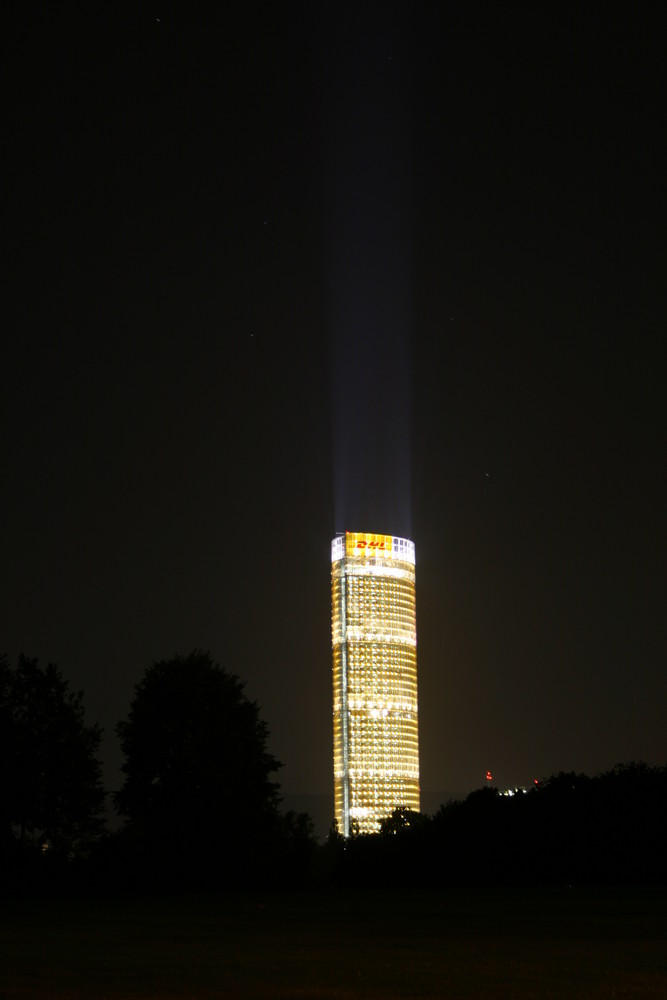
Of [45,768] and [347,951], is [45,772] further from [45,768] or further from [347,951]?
[347,951]

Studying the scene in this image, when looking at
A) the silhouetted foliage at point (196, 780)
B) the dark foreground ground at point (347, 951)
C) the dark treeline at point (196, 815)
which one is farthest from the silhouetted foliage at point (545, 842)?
the dark foreground ground at point (347, 951)

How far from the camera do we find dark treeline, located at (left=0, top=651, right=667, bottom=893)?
6394 cm

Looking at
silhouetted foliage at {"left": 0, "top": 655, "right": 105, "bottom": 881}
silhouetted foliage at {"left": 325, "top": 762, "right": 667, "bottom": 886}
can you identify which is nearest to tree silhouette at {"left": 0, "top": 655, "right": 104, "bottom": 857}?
silhouetted foliage at {"left": 0, "top": 655, "right": 105, "bottom": 881}

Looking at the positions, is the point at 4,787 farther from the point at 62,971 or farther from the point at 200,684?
the point at 62,971

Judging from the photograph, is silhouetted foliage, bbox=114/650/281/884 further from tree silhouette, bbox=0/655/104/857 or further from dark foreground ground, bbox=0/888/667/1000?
dark foreground ground, bbox=0/888/667/1000

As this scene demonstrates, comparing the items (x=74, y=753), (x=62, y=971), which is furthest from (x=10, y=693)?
(x=62, y=971)

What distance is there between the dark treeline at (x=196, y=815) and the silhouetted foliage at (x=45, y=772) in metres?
0.08

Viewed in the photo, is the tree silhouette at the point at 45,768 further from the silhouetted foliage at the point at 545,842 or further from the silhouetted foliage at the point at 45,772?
the silhouetted foliage at the point at 545,842

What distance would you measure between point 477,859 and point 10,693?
93.4 feet

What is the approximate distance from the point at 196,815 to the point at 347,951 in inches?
1744

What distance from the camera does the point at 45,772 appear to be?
221ft

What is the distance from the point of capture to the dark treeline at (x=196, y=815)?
63.9m

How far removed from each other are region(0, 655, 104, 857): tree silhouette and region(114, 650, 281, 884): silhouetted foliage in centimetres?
211

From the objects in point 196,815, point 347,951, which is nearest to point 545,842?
point 196,815
